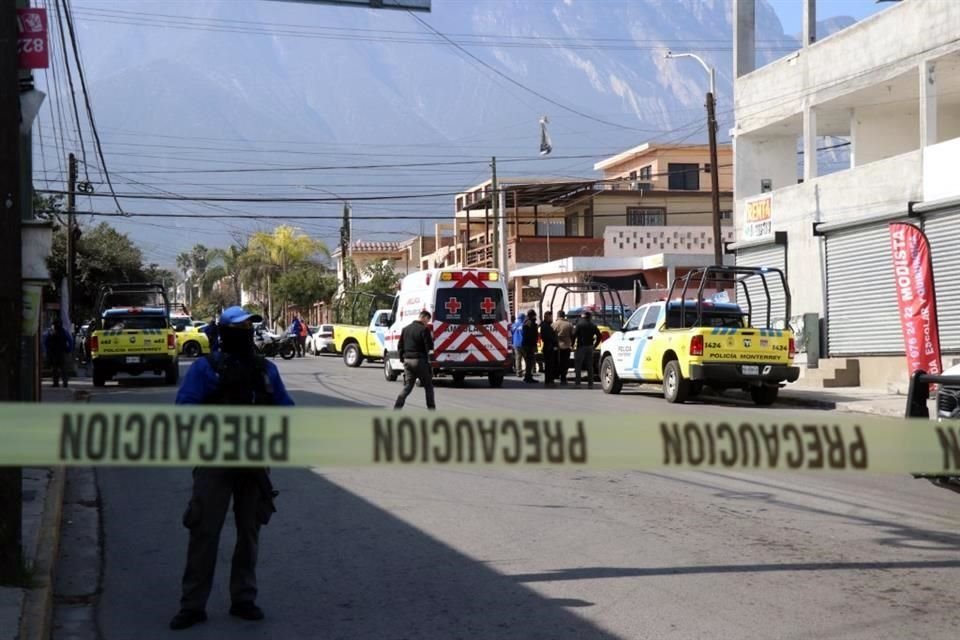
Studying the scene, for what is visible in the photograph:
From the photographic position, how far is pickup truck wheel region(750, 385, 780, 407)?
20.8 m

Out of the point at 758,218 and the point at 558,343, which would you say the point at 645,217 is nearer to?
the point at 758,218

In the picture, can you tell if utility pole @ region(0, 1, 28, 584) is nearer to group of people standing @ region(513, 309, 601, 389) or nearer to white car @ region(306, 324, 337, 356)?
group of people standing @ region(513, 309, 601, 389)

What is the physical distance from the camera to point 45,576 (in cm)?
709

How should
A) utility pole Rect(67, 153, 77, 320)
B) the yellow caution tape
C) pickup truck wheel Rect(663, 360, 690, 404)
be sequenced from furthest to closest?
utility pole Rect(67, 153, 77, 320) < pickup truck wheel Rect(663, 360, 690, 404) < the yellow caution tape

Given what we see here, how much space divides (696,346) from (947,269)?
596 centimetres

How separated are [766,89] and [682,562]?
23.9 meters

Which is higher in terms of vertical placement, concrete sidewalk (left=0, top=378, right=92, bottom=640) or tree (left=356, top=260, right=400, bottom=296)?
tree (left=356, top=260, right=400, bottom=296)

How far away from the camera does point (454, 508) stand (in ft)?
33.1

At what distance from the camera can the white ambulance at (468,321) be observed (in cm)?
2577

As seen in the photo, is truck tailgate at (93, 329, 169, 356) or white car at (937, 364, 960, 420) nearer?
white car at (937, 364, 960, 420)

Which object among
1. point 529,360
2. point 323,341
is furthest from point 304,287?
point 529,360

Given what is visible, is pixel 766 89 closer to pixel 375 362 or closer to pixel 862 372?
pixel 862 372

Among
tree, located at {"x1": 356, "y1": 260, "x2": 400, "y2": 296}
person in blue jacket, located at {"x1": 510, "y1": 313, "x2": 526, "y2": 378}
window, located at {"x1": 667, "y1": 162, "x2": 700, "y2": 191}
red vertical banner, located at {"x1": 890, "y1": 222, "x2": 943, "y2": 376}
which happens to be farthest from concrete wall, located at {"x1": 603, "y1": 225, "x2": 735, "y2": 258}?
red vertical banner, located at {"x1": 890, "y1": 222, "x2": 943, "y2": 376}

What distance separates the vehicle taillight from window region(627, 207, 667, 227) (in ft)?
119
